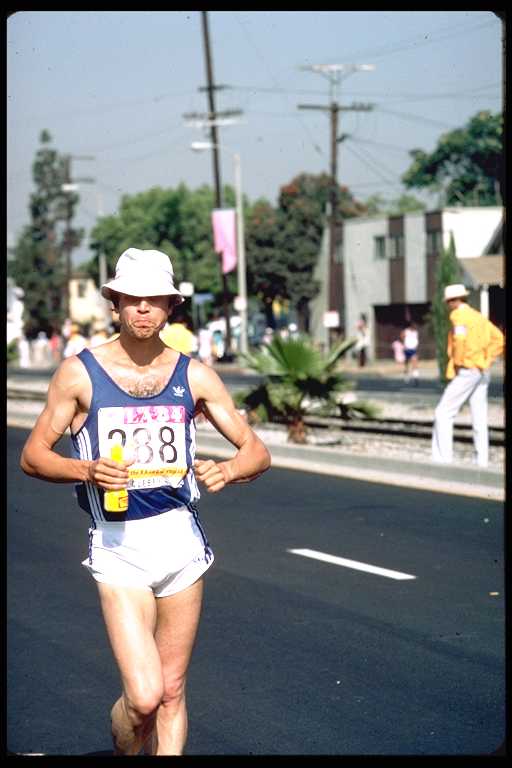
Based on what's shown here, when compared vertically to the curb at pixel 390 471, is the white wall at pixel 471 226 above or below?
above

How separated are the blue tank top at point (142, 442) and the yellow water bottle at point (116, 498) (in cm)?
3

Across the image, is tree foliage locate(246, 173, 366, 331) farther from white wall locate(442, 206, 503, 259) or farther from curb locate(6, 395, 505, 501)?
curb locate(6, 395, 505, 501)

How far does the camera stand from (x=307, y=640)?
28.2 feet

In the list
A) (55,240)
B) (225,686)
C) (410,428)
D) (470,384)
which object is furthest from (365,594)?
(55,240)

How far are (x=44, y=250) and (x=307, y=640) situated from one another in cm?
12541

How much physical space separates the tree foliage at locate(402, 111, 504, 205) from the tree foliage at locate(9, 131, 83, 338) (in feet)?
93.8

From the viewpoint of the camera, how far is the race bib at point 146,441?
534 cm

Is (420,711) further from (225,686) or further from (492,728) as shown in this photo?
(225,686)

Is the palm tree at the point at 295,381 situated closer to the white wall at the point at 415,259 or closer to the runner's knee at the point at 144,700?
the runner's knee at the point at 144,700

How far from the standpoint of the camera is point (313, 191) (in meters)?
96.3

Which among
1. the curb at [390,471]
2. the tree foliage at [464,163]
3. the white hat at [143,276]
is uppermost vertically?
the tree foliage at [464,163]

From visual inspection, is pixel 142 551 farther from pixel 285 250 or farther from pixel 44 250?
pixel 44 250

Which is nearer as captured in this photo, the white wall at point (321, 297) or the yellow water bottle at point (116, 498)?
the yellow water bottle at point (116, 498)

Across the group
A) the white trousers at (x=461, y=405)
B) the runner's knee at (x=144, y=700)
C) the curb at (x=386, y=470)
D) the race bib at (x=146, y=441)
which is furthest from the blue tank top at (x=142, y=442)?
the white trousers at (x=461, y=405)
